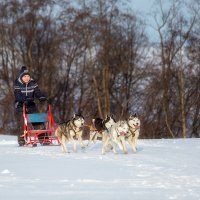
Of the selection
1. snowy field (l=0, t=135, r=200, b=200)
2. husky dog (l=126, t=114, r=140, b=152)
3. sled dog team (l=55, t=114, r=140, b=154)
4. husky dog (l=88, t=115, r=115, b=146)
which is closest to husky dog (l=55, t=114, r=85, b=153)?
sled dog team (l=55, t=114, r=140, b=154)

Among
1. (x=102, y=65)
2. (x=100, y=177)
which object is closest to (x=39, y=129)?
(x=100, y=177)

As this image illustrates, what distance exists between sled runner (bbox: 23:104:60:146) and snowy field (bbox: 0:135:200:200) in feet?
7.33

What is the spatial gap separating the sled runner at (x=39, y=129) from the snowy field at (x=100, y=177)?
2.23 m

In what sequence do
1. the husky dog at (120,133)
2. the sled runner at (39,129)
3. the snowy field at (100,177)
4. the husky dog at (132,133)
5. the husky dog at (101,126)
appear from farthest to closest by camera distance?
1. the sled runner at (39,129)
2. the husky dog at (101,126)
3. the husky dog at (132,133)
4. the husky dog at (120,133)
5. the snowy field at (100,177)

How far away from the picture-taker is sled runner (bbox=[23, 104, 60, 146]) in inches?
458

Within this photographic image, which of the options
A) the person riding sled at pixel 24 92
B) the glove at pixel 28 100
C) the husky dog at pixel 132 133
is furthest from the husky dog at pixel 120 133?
the glove at pixel 28 100

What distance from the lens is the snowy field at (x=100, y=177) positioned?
16.9 feet

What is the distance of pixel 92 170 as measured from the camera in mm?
6984

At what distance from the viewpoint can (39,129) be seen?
1201 cm

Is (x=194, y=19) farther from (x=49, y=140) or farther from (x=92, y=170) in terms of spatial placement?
(x=92, y=170)

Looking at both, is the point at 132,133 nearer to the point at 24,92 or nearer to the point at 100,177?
the point at 24,92

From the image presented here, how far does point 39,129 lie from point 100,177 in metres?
5.82

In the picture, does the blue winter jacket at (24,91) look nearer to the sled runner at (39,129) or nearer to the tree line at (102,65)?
the sled runner at (39,129)

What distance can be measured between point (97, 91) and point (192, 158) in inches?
678
